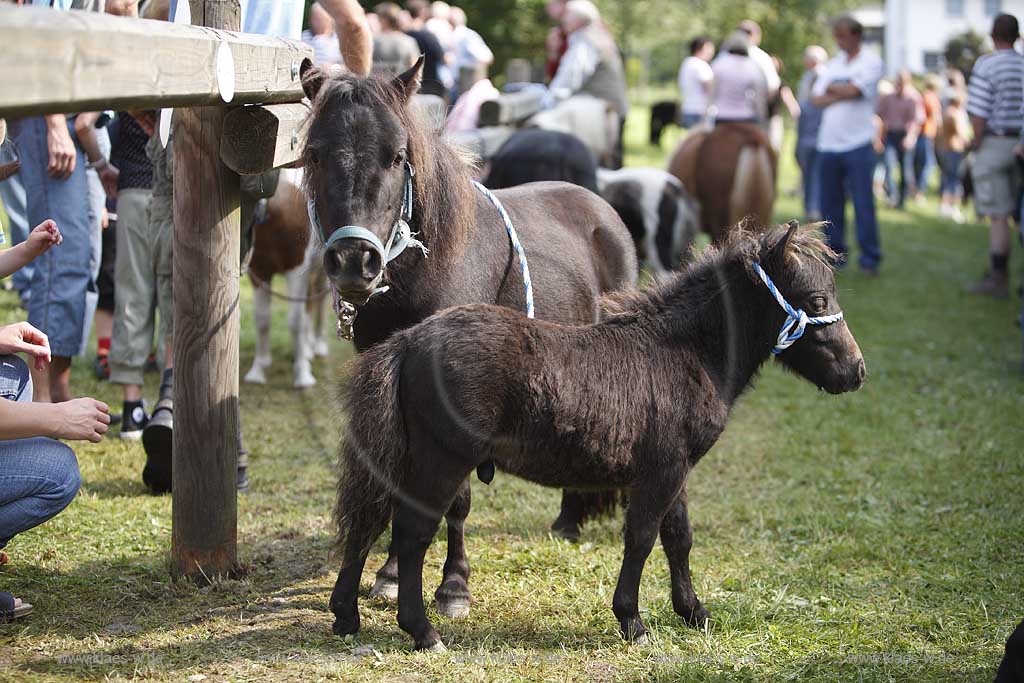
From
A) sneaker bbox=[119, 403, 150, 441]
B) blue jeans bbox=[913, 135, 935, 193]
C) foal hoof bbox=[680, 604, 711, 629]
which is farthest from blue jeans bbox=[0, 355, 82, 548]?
blue jeans bbox=[913, 135, 935, 193]

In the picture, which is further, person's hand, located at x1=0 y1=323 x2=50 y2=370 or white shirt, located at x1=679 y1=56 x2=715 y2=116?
white shirt, located at x1=679 y1=56 x2=715 y2=116

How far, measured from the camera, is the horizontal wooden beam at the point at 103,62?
2279 millimetres

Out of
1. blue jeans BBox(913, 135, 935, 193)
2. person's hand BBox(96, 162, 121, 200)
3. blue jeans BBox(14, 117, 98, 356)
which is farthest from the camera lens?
blue jeans BBox(913, 135, 935, 193)

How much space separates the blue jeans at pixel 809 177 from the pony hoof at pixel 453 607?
397 inches

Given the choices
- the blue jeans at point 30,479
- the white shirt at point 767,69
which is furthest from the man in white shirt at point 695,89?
the blue jeans at point 30,479

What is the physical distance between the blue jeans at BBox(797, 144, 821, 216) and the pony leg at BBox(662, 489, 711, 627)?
9.78 m

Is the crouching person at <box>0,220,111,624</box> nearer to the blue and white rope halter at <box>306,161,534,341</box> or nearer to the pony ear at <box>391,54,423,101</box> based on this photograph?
the blue and white rope halter at <box>306,161,534,341</box>

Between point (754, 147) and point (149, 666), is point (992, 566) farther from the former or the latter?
point (754, 147)

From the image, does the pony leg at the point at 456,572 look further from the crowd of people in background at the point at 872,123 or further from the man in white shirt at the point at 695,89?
the man in white shirt at the point at 695,89

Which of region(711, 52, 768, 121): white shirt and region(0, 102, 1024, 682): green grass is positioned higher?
region(711, 52, 768, 121): white shirt

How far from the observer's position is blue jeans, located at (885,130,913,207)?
18.2 m

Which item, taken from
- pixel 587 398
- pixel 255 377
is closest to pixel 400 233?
pixel 587 398

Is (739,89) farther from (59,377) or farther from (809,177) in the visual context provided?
(59,377)

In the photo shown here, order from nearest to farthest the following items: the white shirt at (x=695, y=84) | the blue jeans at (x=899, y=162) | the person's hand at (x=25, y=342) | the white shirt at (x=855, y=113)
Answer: the person's hand at (x=25, y=342)
the white shirt at (x=855, y=113)
the white shirt at (x=695, y=84)
the blue jeans at (x=899, y=162)
